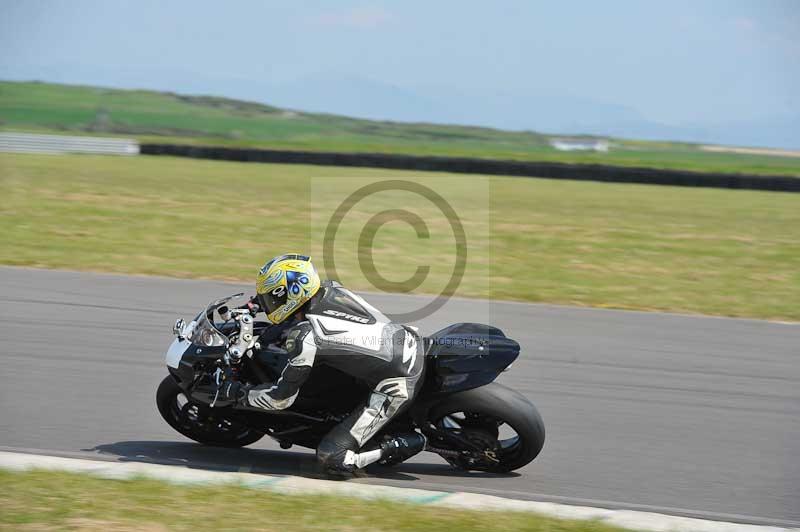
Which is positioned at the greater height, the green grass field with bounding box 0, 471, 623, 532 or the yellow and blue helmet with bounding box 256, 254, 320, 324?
the yellow and blue helmet with bounding box 256, 254, 320, 324

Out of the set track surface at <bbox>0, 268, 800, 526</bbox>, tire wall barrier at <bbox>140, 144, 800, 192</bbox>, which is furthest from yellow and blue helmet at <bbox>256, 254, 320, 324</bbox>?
tire wall barrier at <bbox>140, 144, 800, 192</bbox>

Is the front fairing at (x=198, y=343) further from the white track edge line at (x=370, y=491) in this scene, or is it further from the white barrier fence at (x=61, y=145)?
the white barrier fence at (x=61, y=145)

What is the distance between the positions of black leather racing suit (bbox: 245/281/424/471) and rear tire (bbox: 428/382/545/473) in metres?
0.24

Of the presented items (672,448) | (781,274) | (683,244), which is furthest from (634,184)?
(672,448)

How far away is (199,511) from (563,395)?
379 centimetres

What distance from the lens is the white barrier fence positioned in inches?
1426

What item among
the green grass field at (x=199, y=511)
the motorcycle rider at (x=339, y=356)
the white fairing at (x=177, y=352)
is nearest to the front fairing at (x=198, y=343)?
the white fairing at (x=177, y=352)

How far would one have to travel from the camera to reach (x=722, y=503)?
17.6 ft

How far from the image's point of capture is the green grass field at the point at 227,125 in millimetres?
62094

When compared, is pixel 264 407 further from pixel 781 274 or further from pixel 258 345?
pixel 781 274

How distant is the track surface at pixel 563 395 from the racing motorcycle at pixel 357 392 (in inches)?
8.3

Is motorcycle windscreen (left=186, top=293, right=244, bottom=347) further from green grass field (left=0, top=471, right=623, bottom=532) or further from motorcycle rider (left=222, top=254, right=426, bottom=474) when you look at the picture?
green grass field (left=0, top=471, right=623, bottom=532)

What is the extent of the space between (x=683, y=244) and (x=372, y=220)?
6196 millimetres

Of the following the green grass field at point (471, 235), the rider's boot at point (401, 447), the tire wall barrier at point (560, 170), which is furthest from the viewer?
the tire wall barrier at point (560, 170)
